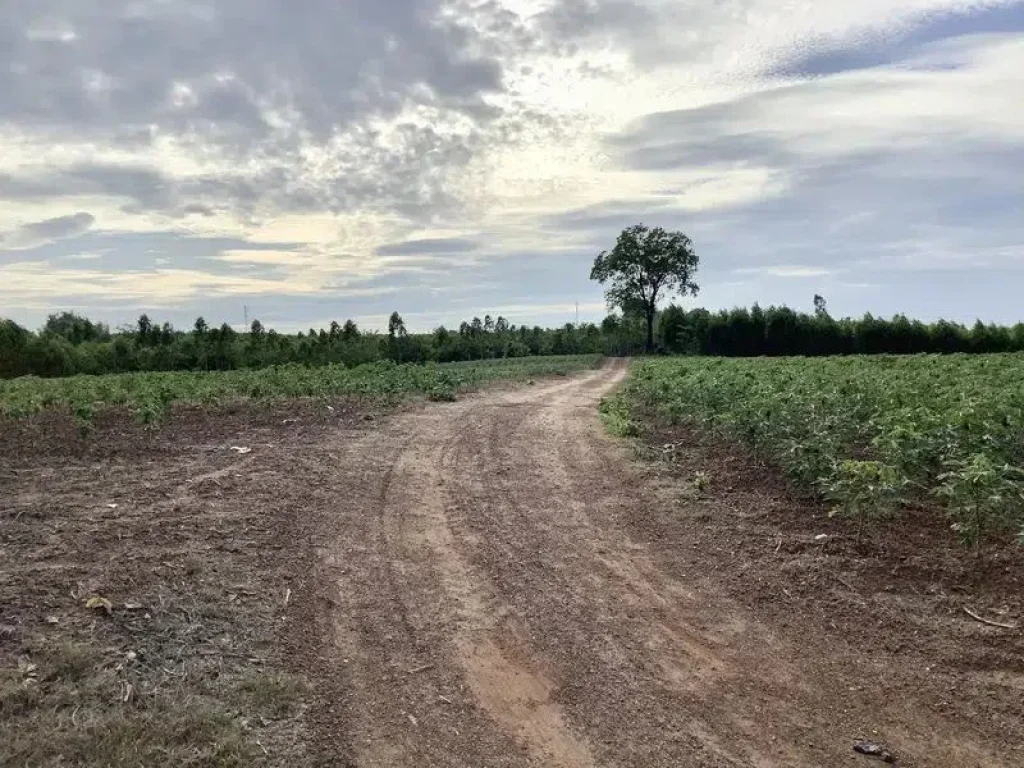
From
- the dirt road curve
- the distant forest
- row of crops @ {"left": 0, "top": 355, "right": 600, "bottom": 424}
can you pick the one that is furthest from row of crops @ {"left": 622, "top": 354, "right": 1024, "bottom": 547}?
the distant forest

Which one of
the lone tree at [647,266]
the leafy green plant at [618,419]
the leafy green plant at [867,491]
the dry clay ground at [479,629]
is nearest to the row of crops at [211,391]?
the leafy green plant at [618,419]

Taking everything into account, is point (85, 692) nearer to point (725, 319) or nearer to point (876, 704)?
point (876, 704)

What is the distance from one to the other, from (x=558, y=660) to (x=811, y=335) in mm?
61638

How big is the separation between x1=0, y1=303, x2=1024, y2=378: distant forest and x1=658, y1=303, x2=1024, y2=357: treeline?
81 mm

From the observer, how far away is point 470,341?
2452 inches

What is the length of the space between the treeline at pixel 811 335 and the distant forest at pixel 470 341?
8 centimetres

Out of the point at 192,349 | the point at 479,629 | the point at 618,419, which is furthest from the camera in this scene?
the point at 192,349

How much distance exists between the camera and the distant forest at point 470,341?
43.1m

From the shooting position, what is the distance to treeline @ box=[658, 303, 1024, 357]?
56.6 meters

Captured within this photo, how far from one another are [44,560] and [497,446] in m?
6.74

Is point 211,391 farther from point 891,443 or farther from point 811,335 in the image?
point 811,335

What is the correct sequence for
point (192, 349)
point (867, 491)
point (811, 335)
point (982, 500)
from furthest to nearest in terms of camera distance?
point (811, 335)
point (192, 349)
point (867, 491)
point (982, 500)

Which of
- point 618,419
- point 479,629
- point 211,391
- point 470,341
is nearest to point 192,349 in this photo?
point 470,341

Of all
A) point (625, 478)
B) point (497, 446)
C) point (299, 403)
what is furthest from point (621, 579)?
point (299, 403)
